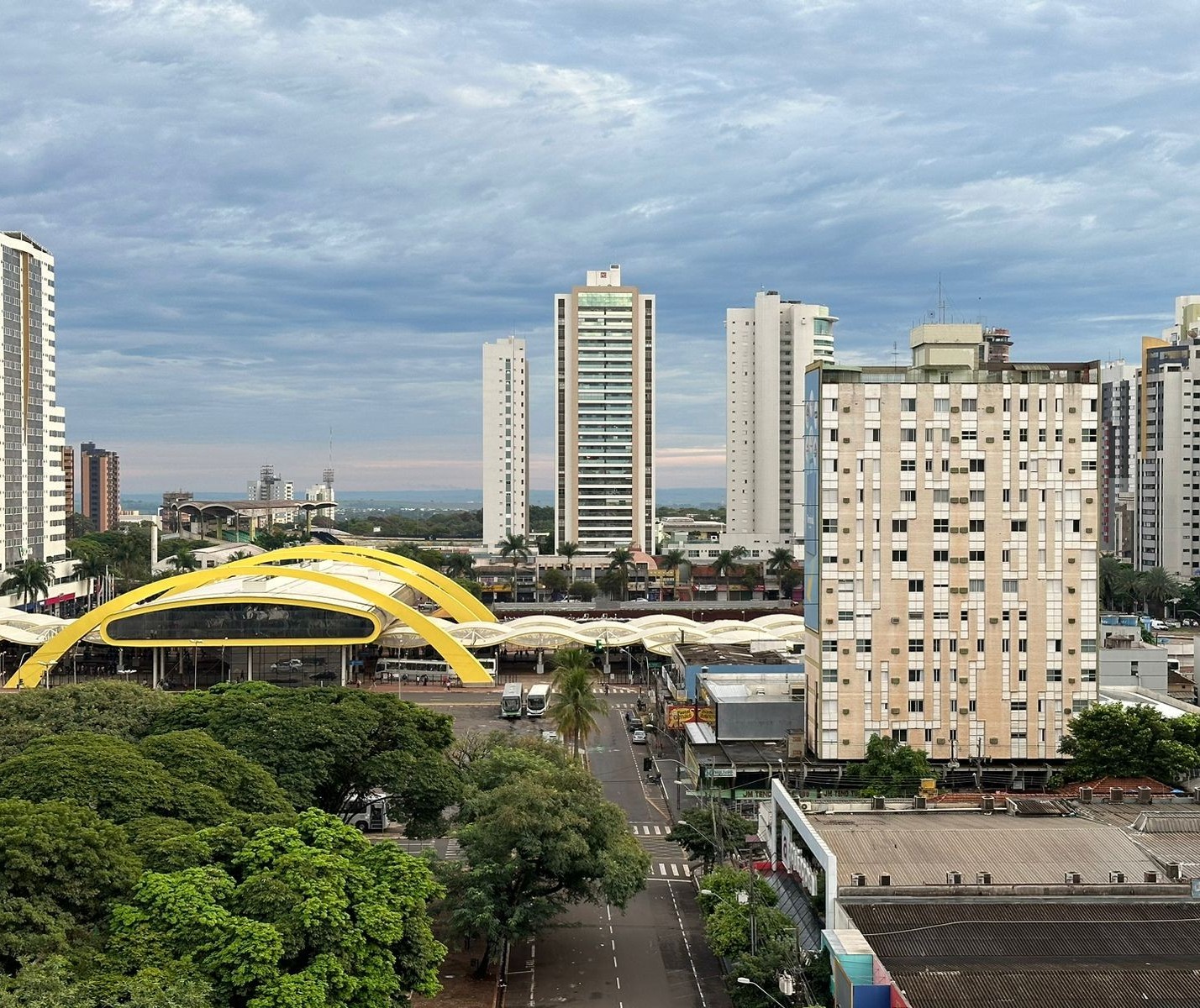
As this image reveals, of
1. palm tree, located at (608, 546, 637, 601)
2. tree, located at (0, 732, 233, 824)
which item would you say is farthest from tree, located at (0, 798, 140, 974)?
palm tree, located at (608, 546, 637, 601)

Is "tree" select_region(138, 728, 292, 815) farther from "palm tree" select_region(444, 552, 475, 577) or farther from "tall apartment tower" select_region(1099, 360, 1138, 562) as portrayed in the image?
"tall apartment tower" select_region(1099, 360, 1138, 562)

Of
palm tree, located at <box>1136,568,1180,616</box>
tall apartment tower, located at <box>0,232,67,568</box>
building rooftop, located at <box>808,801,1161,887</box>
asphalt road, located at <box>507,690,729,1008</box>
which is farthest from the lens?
palm tree, located at <box>1136,568,1180,616</box>

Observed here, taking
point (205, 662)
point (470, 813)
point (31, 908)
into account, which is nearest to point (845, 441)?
point (470, 813)

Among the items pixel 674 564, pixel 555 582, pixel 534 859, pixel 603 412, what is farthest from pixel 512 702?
pixel 603 412

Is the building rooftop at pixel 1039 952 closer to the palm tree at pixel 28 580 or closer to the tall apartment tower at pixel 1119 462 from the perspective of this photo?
the palm tree at pixel 28 580

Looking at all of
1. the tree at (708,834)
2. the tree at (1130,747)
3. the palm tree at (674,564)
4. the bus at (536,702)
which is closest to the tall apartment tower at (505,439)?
the palm tree at (674,564)

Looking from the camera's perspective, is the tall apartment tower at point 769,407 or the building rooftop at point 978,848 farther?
the tall apartment tower at point 769,407

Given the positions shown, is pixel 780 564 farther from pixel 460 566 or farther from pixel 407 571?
pixel 407 571
